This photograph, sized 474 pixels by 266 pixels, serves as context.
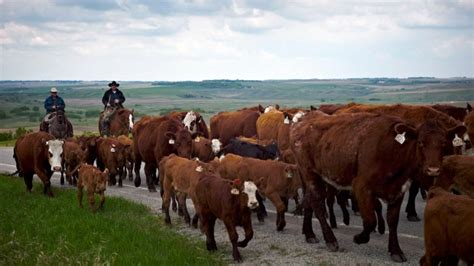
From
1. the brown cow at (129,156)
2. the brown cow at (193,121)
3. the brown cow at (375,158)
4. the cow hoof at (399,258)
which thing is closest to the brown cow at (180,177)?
the brown cow at (375,158)

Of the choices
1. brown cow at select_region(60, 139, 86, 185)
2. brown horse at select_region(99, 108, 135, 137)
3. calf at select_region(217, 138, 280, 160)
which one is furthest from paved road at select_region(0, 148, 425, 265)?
brown horse at select_region(99, 108, 135, 137)

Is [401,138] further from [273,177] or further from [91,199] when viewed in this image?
[91,199]

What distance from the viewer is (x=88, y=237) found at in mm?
13305

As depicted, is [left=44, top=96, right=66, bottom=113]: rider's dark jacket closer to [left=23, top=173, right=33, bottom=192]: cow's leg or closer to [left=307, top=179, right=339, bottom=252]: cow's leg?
[left=23, top=173, right=33, bottom=192]: cow's leg

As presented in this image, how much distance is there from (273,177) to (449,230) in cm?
584

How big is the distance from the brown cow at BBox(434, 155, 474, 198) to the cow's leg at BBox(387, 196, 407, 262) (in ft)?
2.89

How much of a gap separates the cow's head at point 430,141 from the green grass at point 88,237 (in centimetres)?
350

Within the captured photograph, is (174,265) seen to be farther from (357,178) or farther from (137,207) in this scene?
(137,207)

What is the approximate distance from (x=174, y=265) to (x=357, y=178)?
10.4 feet

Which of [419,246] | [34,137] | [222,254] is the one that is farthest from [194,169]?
[34,137]

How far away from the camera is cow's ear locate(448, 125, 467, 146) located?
426 inches

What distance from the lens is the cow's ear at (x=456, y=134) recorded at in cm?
1081

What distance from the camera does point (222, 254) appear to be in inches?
475

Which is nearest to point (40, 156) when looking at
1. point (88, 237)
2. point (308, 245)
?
point (88, 237)
